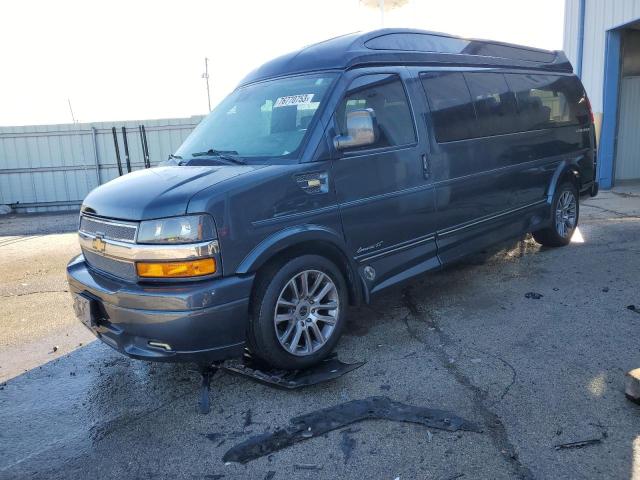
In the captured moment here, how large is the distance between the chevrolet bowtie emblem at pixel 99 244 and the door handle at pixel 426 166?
2538 millimetres

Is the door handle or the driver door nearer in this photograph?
the driver door

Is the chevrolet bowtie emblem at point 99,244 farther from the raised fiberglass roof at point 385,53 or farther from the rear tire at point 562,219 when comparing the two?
the rear tire at point 562,219

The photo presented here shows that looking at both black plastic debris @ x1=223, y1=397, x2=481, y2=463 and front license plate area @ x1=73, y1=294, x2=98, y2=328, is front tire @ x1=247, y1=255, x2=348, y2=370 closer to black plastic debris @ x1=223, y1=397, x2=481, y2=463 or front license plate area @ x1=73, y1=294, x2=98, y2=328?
black plastic debris @ x1=223, y1=397, x2=481, y2=463

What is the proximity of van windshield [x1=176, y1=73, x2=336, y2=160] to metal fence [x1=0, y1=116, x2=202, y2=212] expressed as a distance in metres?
9.69

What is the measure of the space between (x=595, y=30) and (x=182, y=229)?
11709mm

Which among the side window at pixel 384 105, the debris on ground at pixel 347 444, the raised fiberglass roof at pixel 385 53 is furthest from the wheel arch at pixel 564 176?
the debris on ground at pixel 347 444

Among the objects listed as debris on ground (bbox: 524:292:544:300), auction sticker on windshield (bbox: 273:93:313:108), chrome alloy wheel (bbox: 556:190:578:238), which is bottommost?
debris on ground (bbox: 524:292:544:300)

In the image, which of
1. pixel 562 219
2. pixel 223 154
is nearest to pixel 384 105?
pixel 223 154

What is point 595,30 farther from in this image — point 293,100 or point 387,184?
point 293,100

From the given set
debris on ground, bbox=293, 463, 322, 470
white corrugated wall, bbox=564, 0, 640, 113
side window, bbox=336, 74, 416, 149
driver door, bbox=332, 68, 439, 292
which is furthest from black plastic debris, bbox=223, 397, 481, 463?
white corrugated wall, bbox=564, 0, 640, 113

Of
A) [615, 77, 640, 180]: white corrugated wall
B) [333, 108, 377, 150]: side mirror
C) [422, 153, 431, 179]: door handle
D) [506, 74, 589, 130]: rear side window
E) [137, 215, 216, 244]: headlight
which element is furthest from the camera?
[615, 77, 640, 180]: white corrugated wall

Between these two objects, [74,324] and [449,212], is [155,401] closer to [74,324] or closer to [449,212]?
[74,324]

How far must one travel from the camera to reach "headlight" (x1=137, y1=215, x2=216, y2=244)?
3014mm

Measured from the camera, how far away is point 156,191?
10.5ft
